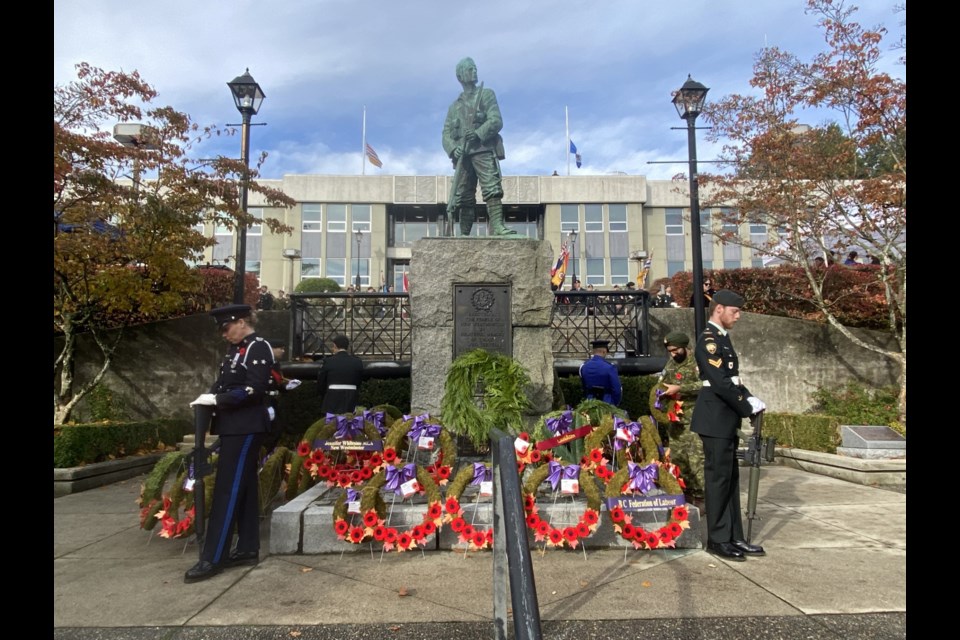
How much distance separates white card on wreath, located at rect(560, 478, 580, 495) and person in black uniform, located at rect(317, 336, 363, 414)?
3.57m

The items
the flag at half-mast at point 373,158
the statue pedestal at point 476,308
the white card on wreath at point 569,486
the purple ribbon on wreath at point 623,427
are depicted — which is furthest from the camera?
the flag at half-mast at point 373,158

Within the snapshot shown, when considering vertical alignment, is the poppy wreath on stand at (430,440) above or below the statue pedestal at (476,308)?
below

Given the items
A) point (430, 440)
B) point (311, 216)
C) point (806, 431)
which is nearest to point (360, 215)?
point (311, 216)

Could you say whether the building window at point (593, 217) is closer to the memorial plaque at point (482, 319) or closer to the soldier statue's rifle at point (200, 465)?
the memorial plaque at point (482, 319)

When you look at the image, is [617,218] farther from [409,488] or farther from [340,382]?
[409,488]

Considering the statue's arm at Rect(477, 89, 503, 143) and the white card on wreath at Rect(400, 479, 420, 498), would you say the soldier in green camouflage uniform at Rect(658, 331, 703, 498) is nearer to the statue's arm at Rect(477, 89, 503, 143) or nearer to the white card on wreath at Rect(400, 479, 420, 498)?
the white card on wreath at Rect(400, 479, 420, 498)

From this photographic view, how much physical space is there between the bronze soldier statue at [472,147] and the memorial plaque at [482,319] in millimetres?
1083

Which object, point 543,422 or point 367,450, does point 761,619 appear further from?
point 367,450

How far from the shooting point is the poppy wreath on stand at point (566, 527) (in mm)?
4215

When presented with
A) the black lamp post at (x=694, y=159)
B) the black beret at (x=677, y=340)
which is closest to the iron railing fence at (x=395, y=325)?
the black lamp post at (x=694, y=159)

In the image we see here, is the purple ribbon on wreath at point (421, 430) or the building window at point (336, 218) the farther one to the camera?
the building window at point (336, 218)

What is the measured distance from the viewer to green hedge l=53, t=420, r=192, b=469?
7.36 metres

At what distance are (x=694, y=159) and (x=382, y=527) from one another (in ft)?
32.0

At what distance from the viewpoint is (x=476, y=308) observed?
21.1 feet
